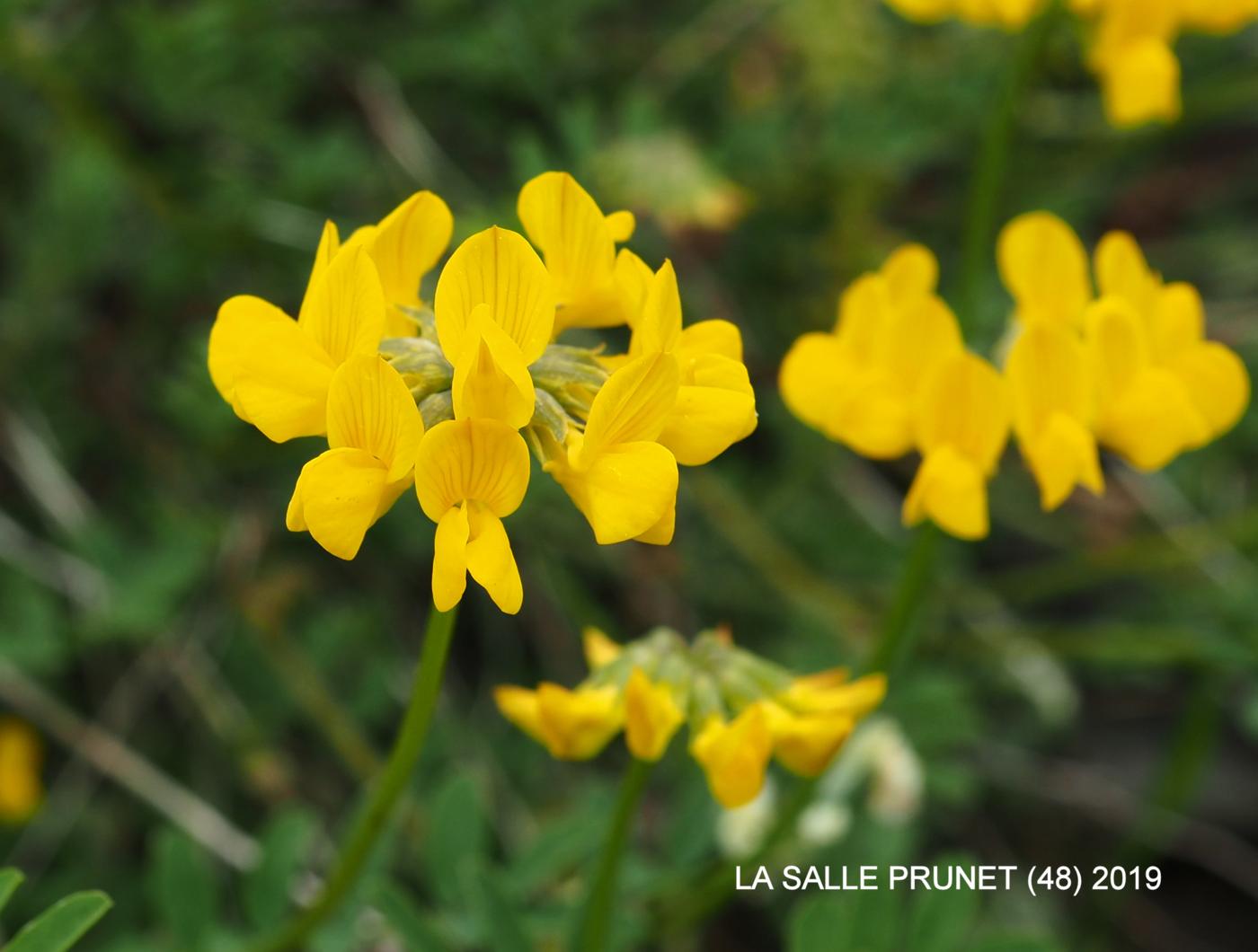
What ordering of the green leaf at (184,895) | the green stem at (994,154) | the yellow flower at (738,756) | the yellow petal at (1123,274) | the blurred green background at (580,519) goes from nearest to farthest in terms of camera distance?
the yellow flower at (738,756) → the yellow petal at (1123,274) → the green leaf at (184,895) → the green stem at (994,154) → the blurred green background at (580,519)

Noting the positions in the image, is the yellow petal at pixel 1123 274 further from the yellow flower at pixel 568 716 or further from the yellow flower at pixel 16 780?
the yellow flower at pixel 16 780

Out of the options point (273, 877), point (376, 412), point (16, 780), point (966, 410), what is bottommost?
point (16, 780)

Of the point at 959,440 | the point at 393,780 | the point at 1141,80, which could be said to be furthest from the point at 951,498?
the point at 1141,80

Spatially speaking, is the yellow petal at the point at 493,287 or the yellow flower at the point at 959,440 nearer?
the yellow petal at the point at 493,287

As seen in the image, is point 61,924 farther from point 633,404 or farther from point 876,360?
point 876,360

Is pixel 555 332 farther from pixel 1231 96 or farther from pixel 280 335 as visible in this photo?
pixel 1231 96

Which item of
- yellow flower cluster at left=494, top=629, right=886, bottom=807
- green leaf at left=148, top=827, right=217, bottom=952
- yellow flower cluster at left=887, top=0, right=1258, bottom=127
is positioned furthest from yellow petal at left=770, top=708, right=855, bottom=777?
yellow flower cluster at left=887, top=0, right=1258, bottom=127

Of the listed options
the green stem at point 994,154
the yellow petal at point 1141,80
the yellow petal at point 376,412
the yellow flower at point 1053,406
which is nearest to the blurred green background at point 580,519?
the green stem at point 994,154

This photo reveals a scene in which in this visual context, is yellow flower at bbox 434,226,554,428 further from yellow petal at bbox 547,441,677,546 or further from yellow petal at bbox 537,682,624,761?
yellow petal at bbox 537,682,624,761
